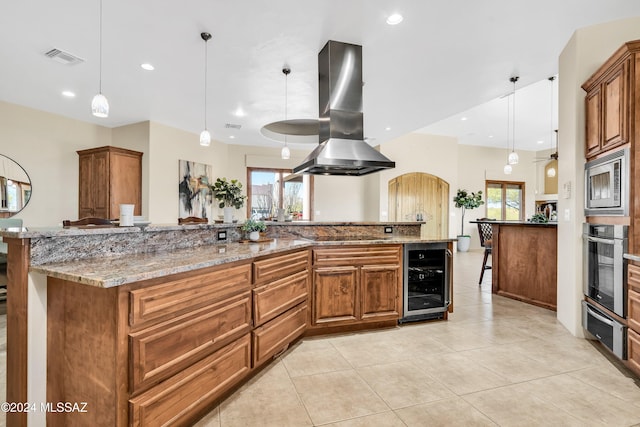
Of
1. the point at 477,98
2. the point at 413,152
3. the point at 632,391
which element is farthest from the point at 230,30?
the point at 413,152

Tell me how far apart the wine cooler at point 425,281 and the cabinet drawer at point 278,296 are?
1.09m

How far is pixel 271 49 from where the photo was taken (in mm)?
3320

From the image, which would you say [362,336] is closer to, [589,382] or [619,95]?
[589,382]

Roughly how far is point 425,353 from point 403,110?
161 inches

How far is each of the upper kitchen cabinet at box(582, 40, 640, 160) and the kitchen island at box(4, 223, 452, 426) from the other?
8.72 feet

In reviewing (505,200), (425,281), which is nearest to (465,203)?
(505,200)

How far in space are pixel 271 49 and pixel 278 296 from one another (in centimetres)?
259

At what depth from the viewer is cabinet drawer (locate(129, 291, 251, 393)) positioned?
1.36 m

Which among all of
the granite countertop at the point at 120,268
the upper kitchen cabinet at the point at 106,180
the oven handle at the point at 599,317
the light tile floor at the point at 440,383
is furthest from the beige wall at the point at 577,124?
the upper kitchen cabinet at the point at 106,180

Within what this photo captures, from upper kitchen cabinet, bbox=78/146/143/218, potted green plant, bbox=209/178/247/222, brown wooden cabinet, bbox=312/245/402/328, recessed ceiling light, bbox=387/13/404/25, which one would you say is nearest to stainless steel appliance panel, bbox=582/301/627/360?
brown wooden cabinet, bbox=312/245/402/328

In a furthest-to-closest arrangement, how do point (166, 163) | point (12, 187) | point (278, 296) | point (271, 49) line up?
point (166, 163)
point (12, 187)
point (271, 49)
point (278, 296)

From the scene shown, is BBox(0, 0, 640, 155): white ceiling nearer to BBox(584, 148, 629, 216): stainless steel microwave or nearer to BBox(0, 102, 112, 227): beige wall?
BBox(0, 102, 112, 227): beige wall

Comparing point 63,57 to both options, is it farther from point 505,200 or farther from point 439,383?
point 505,200

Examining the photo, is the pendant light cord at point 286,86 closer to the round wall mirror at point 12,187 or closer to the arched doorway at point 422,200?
the arched doorway at point 422,200
